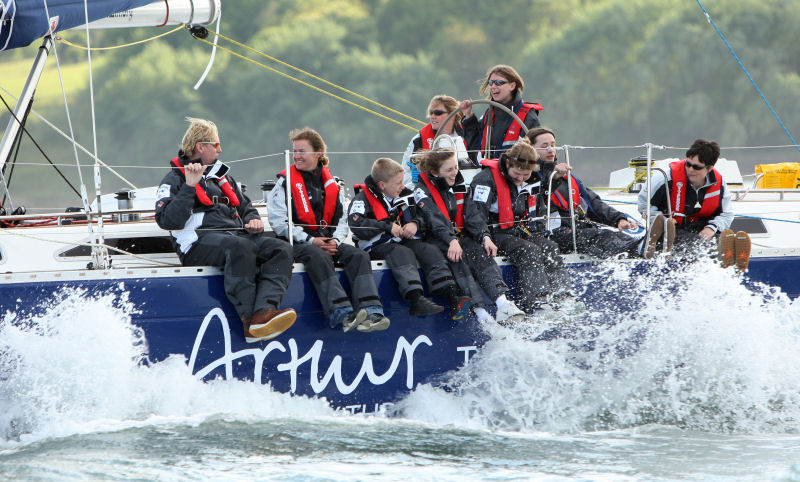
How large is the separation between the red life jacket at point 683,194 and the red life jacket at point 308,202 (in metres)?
1.80

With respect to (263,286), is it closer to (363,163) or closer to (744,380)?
(744,380)

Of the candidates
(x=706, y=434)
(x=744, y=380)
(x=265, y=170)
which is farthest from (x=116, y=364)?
(x=265, y=170)

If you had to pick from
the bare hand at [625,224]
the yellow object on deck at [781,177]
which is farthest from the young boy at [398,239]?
the yellow object on deck at [781,177]

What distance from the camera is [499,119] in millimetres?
4848

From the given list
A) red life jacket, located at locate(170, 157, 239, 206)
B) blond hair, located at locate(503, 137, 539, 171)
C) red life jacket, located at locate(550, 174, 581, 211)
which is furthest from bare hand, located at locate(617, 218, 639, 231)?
red life jacket, located at locate(170, 157, 239, 206)

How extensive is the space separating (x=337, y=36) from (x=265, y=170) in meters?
3.60

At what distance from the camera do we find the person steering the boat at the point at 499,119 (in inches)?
188

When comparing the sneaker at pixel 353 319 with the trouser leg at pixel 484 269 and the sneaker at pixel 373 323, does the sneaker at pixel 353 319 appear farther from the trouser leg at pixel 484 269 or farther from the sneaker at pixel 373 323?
the trouser leg at pixel 484 269

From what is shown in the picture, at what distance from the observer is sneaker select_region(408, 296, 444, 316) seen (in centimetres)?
412

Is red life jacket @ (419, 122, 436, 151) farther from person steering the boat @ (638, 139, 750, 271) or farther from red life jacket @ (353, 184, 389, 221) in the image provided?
person steering the boat @ (638, 139, 750, 271)

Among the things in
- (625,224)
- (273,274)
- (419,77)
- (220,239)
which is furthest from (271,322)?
(419,77)

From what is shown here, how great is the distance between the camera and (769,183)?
6.82 m

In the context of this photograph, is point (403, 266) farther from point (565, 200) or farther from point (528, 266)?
point (565, 200)

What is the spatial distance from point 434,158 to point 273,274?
3.20 ft
